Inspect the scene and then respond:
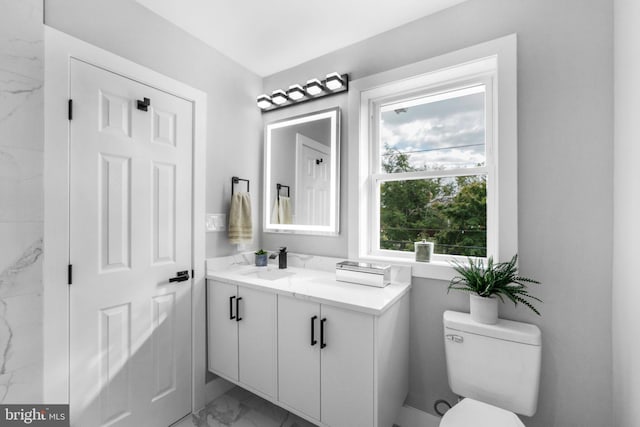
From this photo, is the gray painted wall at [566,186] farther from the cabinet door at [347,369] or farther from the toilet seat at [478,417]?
the cabinet door at [347,369]

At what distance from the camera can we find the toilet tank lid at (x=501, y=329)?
4.32 feet

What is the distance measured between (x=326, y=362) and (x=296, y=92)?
1794 mm

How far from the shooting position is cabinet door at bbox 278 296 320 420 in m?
1.47

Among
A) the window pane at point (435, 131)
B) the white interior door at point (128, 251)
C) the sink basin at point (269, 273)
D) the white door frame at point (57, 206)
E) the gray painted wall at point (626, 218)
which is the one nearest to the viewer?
the gray painted wall at point (626, 218)

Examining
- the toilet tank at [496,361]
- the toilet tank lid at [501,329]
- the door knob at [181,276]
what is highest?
the door knob at [181,276]

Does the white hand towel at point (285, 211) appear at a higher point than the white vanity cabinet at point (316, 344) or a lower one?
higher

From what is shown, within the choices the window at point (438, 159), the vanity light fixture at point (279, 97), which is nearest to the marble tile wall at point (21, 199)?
the vanity light fixture at point (279, 97)

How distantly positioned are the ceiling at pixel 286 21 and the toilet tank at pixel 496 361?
1.75 m

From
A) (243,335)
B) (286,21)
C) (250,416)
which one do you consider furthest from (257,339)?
(286,21)

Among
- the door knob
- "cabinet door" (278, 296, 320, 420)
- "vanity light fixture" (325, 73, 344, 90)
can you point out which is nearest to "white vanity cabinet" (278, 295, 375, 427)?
"cabinet door" (278, 296, 320, 420)

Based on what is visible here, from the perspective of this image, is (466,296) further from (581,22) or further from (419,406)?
(581,22)

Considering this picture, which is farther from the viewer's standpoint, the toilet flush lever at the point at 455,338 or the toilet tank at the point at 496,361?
the toilet flush lever at the point at 455,338

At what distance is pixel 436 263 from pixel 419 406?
84cm

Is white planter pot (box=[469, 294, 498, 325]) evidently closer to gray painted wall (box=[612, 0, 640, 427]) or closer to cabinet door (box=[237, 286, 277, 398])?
gray painted wall (box=[612, 0, 640, 427])
